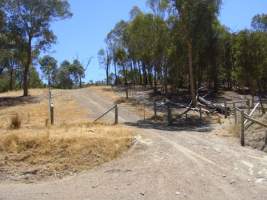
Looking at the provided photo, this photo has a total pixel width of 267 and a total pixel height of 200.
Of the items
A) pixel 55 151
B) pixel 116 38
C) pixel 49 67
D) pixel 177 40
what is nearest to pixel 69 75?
pixel 49 67

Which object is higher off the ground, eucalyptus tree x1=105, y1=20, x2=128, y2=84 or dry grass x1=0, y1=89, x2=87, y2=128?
eucalyptus tree x1=105, y1=20, x2=128, y2=84

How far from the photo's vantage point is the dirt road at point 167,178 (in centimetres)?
1166

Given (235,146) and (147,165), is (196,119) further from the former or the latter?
(147,165)

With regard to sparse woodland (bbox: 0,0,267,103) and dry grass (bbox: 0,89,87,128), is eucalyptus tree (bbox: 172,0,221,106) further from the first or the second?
dry grass (bbox: 0,89,87,128)

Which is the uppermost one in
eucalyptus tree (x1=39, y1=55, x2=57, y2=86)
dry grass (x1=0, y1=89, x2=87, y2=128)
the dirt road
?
eucalyptus tree (x1=39, y1=55, x2=57, y2=86)

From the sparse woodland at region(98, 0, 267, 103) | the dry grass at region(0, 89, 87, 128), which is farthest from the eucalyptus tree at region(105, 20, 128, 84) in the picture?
the dry grass at region(0, 89, 87, 128)

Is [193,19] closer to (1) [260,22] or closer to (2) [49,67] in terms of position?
(1) [260,22]

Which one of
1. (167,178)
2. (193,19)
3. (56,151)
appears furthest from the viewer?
(193,19)

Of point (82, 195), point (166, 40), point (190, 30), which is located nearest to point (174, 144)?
point (82, 195)

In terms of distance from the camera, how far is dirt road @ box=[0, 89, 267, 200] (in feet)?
38.3

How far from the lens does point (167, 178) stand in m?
12.9

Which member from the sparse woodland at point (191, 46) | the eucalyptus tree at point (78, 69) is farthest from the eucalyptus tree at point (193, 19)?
the eucalyptus tree at point (78, 69)

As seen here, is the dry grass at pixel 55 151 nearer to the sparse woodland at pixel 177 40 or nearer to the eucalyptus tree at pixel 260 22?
the sparse woodland at pixel 177 40

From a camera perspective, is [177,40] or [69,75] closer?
[177,40]
